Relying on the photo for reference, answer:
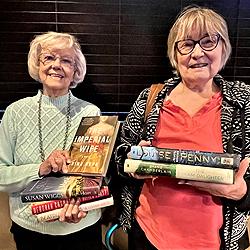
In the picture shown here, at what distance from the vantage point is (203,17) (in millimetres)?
1093

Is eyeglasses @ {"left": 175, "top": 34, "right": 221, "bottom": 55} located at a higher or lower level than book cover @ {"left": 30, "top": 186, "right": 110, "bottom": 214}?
higher

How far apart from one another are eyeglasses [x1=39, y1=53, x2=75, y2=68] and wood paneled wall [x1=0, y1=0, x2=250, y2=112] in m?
0.52

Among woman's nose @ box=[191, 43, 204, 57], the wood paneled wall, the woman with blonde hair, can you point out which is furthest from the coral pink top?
the wood paneled wall

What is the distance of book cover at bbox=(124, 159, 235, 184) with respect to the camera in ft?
3.14

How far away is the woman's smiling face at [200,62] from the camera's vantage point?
42.6 inches

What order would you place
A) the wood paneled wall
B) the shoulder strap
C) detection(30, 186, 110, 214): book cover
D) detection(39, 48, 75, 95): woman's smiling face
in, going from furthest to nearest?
the wood paneled wall
detection(39, 48, 75, 95): woman's smiling face
the shoulder strap
detection(30, 186, 110, 214): book cover

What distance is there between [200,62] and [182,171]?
0.33m

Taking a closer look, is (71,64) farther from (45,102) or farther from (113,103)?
A: (113,103)

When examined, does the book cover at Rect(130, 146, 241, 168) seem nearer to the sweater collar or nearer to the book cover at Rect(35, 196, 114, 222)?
the book cover at Rect(35, 196, 114, 222)

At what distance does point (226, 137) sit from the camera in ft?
3.51

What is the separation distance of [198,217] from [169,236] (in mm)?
105

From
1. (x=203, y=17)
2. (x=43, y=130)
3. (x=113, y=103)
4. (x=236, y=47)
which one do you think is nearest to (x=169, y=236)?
(x=43, y=130)

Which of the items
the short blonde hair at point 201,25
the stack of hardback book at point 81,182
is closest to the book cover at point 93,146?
the stack of hardback book at point 81,182

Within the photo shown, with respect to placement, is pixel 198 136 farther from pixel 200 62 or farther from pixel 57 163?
pixel 57 163
